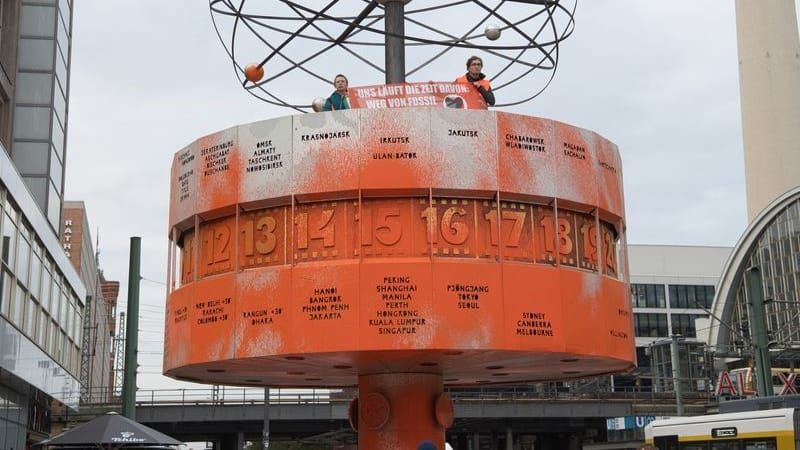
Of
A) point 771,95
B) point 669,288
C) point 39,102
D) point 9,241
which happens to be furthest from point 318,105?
point 669,288

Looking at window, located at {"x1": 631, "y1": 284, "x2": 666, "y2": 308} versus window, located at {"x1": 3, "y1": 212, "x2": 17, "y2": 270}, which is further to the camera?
window, located at {"x1": 631, "y1": 284, "x2": 666, "y2": 308}

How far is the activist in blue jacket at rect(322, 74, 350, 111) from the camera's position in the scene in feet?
62.1

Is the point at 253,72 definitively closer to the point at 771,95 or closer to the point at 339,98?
the point at 339,98

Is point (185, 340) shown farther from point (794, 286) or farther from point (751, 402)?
point (794, 286)

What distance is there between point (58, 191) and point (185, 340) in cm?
3405

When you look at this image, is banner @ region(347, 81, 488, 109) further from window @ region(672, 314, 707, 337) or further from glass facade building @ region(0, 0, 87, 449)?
window @ region(672, 314, 707, 337)

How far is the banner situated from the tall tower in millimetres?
90082

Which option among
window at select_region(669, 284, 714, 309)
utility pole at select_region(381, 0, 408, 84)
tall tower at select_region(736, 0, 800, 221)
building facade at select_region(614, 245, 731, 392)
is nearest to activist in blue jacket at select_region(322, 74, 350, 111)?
utility pole at select_region(381, 0, 408, 84)

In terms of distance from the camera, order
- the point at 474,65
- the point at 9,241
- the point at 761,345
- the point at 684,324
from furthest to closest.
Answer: the point at 684,324 < the point at 761,345 < the point at 9,241 < the point at 474,65

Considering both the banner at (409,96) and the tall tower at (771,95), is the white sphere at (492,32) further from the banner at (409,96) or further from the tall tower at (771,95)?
the tall tower at (771,95)

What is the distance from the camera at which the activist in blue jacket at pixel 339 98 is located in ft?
62.1

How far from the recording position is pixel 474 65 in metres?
19.8

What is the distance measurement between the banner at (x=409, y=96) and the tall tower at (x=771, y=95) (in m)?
90.1

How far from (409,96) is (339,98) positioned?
50.6 inches
